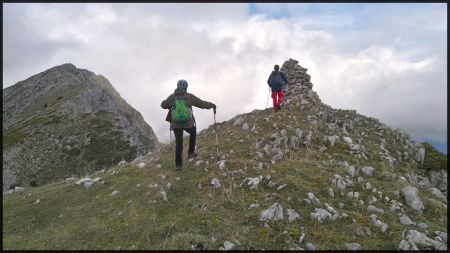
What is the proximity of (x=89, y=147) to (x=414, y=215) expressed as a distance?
143 ft

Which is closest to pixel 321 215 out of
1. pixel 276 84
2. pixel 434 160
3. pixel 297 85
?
pixel 434 160

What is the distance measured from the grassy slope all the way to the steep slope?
4 cm

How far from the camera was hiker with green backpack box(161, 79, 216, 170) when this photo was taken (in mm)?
15602

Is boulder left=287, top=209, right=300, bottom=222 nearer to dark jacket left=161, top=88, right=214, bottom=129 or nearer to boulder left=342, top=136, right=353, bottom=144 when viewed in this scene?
dark jacket left=161, top=88, right=214, bottom=129

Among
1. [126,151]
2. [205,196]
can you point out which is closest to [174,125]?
[205,196]

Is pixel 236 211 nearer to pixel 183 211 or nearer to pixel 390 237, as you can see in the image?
pixel 183 211

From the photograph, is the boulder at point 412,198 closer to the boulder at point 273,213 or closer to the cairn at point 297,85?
the boulder at point 273,213

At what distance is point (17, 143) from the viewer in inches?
2124

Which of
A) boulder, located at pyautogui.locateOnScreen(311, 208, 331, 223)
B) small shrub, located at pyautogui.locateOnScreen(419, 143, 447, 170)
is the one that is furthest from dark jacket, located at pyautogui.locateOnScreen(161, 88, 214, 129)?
small shrub, located at pyautogui.locateOnScreen(419, 143, 447, 170)

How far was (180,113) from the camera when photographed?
15570mm

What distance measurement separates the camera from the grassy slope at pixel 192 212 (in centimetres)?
1056

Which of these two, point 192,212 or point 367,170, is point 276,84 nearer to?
point 367,170

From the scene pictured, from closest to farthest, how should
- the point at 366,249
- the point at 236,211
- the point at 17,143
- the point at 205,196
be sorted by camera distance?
the point at 366,249
the point at 236,211
the point at 205,196
the point at 17,143

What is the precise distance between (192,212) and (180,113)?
15.5 feet
